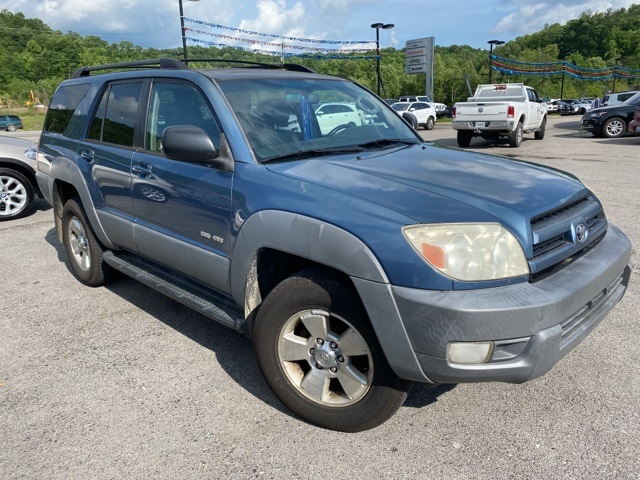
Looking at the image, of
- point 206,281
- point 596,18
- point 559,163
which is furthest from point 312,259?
point 596,18

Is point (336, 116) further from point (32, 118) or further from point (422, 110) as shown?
point (32, 118)

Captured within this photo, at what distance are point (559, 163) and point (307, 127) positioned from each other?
410 inches

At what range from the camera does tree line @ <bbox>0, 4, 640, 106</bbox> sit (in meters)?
73.1

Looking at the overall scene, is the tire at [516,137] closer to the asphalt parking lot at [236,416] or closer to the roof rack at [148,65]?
the asphalt parking lot at [236,416]

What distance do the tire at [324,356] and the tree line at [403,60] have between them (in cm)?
5598

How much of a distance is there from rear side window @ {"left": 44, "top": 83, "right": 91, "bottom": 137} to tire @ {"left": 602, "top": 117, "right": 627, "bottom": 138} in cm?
1820

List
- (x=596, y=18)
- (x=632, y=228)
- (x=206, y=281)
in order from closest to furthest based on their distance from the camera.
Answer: (x=206, y=281), (x=632, y=228), (x=596, y=18)

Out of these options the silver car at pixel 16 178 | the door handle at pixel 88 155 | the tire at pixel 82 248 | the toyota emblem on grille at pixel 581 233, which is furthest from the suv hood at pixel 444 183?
the silver car at pixel 16 178

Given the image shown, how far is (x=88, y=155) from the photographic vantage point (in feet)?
13.8

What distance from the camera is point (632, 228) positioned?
19.7 ft

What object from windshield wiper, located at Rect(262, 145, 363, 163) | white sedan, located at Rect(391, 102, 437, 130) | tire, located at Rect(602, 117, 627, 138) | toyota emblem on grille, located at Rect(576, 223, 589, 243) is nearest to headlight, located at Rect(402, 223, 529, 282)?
toyota emblem on grille, located at Rect(576, 223, 589, 243)

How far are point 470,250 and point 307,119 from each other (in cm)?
160

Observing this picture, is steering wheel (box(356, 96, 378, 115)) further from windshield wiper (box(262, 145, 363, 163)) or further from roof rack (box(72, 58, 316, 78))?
windshield wiper (box(262, 145, 363, 163))

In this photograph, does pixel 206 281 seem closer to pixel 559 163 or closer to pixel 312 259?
pixel 312 259
